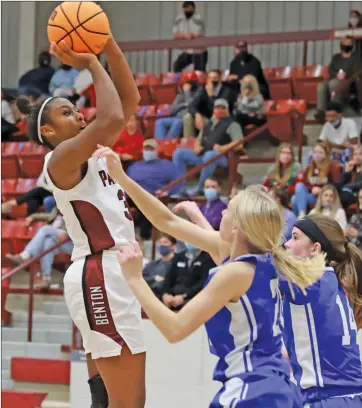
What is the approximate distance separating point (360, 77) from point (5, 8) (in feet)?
23.7

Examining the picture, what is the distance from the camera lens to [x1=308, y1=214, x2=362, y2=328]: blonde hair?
3887mm

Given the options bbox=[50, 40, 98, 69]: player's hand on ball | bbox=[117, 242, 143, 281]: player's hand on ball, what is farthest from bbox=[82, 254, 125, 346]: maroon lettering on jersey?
bbox=[117, 242, 143, 281]: player's hand on ball

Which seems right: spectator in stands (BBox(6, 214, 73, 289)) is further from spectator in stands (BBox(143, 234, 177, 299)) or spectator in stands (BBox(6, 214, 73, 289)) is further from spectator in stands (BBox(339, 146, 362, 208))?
spectator in stands (BBox(339, 146, 362, 208))

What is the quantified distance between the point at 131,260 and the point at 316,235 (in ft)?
4.28

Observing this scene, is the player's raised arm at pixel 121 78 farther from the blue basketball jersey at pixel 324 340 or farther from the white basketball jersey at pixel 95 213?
the blue basketball jersey at pixel 324 340

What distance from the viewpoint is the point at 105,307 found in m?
3.89

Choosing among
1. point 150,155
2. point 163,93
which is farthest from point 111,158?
point 163,93

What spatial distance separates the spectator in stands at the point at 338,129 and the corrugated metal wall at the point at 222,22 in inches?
142

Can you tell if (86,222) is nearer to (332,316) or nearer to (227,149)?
(332,316)

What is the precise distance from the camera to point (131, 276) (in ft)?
9.31

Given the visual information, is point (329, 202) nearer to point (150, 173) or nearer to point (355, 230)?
point (355, 230)

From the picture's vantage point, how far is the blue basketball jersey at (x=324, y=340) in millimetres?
3662

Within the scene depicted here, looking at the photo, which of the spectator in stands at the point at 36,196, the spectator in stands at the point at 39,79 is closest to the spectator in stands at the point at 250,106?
the spectator in stands at the point at 36,196

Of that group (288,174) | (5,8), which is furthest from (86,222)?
(5,8)
